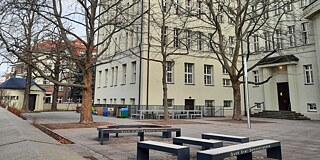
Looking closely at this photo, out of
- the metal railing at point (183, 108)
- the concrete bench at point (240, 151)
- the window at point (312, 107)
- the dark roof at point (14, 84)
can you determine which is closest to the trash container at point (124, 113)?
the metal railing at point (183, 108)

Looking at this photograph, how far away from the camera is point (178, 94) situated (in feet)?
96.0

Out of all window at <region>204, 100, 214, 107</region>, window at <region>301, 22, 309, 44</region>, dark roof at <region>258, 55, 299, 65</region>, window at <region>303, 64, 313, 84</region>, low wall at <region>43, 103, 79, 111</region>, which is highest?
window at <region>301, 22, 309, 44</region>

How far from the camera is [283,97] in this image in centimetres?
2833

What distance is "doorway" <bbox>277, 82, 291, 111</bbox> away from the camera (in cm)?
2794

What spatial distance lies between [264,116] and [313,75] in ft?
22.0

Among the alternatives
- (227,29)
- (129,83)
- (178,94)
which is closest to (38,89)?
(129,83)

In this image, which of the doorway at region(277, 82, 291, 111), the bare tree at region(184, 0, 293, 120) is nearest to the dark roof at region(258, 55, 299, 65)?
the bare tree at region(184, 0, 293, 120)

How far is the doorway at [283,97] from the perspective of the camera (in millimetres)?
27938

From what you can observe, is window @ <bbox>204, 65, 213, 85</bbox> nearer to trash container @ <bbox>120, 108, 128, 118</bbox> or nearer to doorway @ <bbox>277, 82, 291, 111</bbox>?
doorway @ <bbox>277, 82, 291, 111</bbox>

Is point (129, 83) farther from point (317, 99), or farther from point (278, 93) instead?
point (317, 99)

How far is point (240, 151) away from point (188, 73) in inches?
1036

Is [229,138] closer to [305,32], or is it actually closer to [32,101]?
[305,32]

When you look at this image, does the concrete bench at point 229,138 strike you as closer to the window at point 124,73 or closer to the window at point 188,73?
the window at point 188,73

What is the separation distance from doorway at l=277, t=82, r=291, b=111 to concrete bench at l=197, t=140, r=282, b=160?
2415 centimetres
